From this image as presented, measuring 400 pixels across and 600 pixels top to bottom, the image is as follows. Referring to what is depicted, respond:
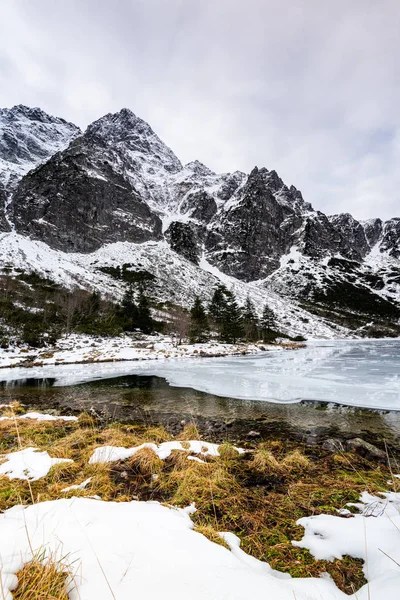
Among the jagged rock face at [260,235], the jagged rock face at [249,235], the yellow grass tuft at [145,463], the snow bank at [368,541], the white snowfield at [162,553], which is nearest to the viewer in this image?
the white snowfield at [162,553]

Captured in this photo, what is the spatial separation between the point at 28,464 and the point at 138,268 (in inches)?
3823

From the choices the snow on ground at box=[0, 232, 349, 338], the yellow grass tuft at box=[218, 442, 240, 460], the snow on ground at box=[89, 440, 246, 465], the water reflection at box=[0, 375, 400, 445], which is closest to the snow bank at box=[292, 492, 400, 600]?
the yellow grass tuft at box=[218, 442, 240, 460]

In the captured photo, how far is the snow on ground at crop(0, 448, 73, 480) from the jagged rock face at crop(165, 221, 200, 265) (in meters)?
134

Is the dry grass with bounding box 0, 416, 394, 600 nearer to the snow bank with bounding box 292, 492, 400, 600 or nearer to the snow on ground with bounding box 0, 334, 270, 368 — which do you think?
the snow bank with bounding box 292, 492, 400, 600

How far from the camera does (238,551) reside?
2322 mm

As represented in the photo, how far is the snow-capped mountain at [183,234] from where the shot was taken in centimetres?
10519

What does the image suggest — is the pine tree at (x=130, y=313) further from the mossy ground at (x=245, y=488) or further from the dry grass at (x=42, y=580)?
the dry grass at (x=42, y=580)

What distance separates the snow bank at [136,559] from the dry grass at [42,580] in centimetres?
5

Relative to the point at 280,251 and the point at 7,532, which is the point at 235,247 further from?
the point at 7,532

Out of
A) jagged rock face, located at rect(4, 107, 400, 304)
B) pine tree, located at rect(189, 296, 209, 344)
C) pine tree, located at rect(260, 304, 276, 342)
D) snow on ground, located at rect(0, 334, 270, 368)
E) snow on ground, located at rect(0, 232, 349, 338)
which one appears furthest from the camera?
jagged rock face, located at rect(4, 107, 400, 304)

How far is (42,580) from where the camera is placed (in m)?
1.49

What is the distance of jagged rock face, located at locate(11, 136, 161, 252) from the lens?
110 meters

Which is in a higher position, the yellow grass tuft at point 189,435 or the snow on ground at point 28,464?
the snow on ground at point 28,464

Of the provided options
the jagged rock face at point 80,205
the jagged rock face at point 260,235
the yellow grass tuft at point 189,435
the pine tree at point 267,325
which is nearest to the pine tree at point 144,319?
the pine tree at point 267,325
